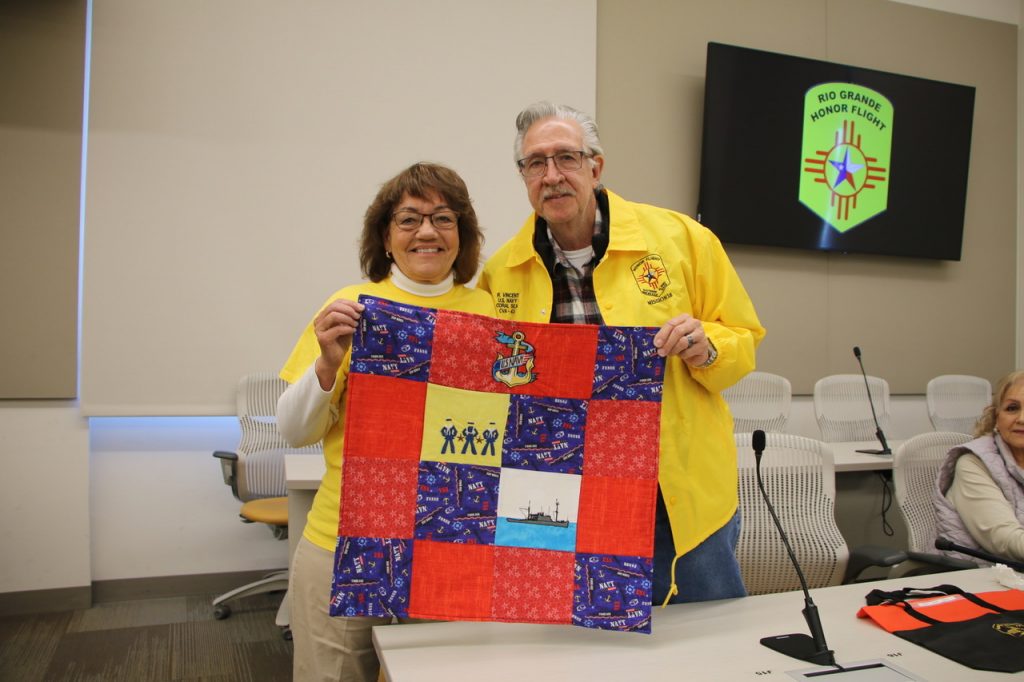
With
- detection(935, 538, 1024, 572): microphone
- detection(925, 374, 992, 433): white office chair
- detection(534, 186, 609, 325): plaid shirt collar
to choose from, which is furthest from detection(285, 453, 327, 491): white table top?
detection(925, 374, 992, 433): white office chair

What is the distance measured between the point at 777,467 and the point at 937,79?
471 cm

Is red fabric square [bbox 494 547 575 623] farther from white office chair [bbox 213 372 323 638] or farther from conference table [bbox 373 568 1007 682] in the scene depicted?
white office chair [bbox 213 372 323 638]

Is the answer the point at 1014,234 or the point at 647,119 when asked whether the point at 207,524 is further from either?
the point at 1014,234

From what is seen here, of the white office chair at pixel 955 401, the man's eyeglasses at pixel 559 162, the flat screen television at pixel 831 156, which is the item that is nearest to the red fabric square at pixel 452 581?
the man's eyeglasses at pixel 559 162

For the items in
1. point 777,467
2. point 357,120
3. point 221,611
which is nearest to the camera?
point 777,467

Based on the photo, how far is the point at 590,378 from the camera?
4.84ft

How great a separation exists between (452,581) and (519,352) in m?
0.45

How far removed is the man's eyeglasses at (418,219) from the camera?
1.56 m

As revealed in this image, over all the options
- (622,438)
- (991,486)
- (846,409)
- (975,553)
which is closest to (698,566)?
(622,438)

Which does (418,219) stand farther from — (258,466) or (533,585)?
(258,466)

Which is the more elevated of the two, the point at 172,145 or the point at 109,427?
the point at 172,145

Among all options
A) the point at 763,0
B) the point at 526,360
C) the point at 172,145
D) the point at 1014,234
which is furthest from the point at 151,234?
the point at 1014,234

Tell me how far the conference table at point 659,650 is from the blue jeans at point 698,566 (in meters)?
0.03

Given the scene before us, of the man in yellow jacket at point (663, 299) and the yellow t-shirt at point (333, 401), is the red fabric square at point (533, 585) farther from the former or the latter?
the yellow t-shirt at point (333, 401)
